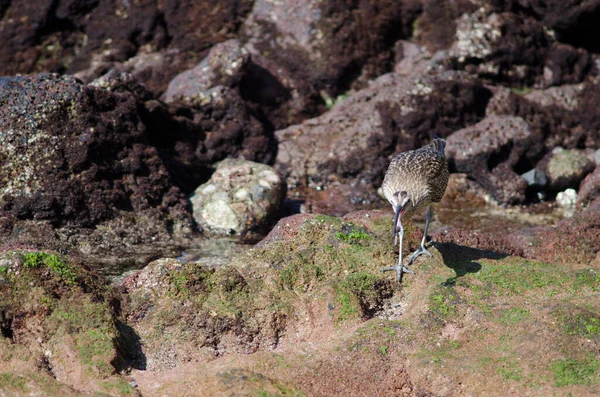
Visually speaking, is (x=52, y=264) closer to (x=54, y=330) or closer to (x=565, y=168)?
(x=54, y=330)

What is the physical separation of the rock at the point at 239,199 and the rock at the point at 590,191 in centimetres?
568

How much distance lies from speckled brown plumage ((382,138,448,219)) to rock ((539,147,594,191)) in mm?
5883

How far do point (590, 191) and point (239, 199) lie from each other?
21.6 feet

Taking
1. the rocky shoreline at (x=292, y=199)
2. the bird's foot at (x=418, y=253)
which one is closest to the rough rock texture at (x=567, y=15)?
the rocky shoreline at (x=292, y=199)

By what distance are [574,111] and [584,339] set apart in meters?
10.2

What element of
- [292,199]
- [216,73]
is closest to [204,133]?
[216,73]

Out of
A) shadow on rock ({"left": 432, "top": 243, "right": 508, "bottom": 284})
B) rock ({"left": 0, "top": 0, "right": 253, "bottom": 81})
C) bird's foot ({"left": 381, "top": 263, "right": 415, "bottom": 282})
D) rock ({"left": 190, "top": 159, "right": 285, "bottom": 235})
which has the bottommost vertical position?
rock ({"left": 190, "top": 159, "right": 285, "bottom": 235})

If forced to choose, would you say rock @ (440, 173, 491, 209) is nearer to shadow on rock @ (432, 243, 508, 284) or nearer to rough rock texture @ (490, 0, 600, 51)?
shadow on rock @ (432, 243, 508, 284)

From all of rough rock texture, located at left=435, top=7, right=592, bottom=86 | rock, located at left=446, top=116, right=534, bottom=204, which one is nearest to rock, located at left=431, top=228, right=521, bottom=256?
rock, located at left=446, top=116, right=534, bottom=204

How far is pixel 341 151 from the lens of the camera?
565 inches

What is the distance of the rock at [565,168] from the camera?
14148mm

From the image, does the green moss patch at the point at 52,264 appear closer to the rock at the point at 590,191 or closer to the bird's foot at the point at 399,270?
the bird's foot at the point at 399,270

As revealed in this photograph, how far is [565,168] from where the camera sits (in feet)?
46.6

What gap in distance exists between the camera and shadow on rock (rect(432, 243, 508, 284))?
8.24 metres
